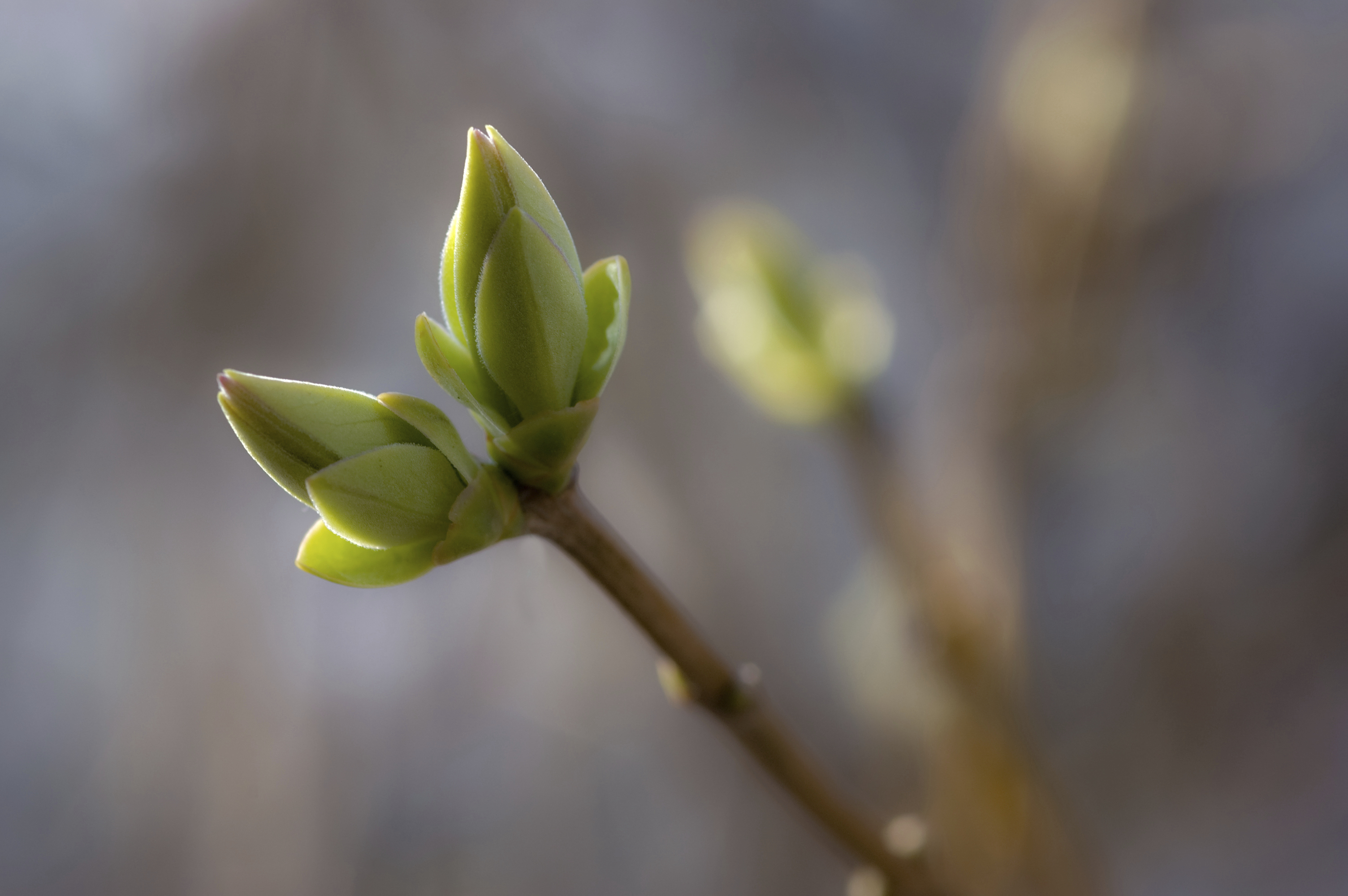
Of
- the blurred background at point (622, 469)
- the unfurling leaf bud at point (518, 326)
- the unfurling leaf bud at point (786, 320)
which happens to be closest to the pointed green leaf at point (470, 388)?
the unfurling leaf bud at point (518, 326)

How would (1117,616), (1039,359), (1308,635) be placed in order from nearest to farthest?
(1039,359) → (1308,635) → (1117,616)

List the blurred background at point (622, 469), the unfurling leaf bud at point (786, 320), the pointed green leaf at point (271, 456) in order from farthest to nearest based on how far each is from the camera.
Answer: the blurred background at point (622, 469)
the unfurling leaf bud at point (786, 320)
the pointed green leaf at point (271, 456)

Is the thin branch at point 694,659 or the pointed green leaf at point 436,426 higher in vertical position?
the pointed green leaf at point 436,426

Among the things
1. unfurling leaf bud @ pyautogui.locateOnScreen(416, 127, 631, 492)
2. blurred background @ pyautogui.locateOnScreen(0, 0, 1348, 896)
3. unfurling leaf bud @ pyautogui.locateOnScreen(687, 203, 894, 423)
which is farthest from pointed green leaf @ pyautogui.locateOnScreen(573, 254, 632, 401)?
blurred background @ pyautogui.locateOnScreen(0, 0, 1348, 896)

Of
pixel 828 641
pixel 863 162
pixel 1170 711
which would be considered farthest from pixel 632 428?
pixel 1170 711

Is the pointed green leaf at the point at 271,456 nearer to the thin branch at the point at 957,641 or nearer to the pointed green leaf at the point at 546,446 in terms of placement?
the pointed green leaf at the point at 546,446

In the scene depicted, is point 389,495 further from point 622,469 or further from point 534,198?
point 622,469

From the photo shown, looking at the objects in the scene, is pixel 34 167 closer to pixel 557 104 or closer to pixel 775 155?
pixel 557 104

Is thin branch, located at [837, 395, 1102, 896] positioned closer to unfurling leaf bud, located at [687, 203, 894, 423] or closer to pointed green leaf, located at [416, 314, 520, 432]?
unfurling leaf bud, located at [687, 203, 894, 423]
